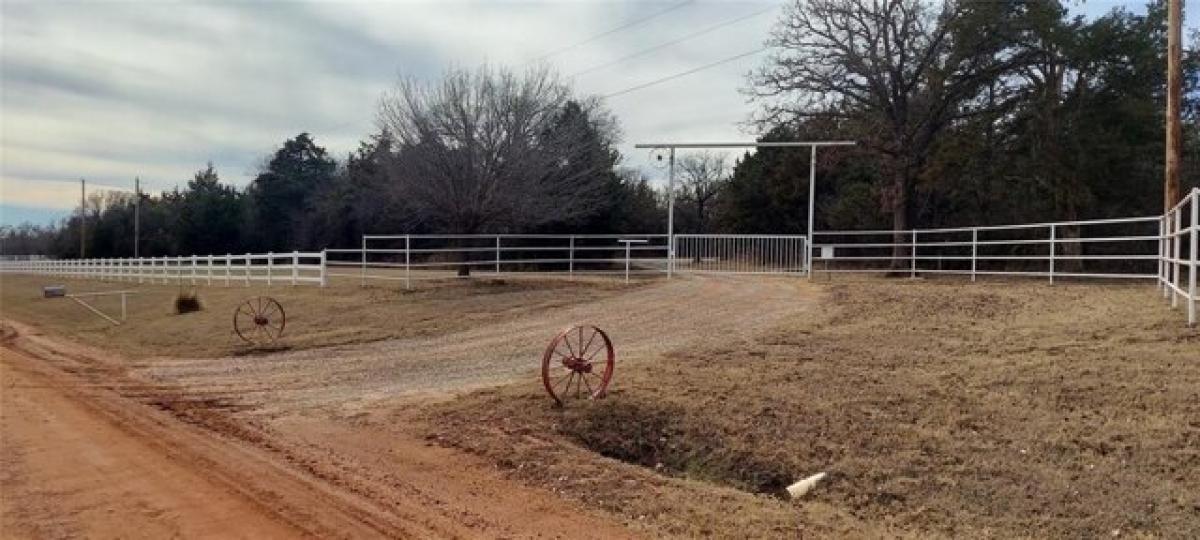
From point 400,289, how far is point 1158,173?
78.7 ft

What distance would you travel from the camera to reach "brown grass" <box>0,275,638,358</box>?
16.3m

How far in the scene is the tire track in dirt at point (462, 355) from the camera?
10.3 m

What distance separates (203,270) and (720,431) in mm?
32556

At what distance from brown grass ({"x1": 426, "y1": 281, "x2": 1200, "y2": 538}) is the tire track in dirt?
1.51 meters

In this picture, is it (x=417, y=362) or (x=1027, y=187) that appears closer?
(x=417, y=362)

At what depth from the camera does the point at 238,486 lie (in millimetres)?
6270

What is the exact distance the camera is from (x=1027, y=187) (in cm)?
2836

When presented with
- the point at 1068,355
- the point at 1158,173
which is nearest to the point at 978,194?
the point at 1158,173

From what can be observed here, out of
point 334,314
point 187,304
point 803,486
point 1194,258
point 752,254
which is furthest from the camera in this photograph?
point 752,254

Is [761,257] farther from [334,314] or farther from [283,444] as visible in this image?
[283,444]

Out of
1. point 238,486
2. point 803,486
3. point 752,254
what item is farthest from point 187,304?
point 803,486

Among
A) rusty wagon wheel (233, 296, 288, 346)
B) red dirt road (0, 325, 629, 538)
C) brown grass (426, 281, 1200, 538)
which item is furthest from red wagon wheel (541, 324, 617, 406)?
rusty wagon wheel (233, 296, 288, 346)

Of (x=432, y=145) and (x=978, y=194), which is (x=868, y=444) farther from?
(x=978, y=194)

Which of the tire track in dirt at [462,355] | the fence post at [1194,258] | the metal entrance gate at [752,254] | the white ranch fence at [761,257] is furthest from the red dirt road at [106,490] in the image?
the metal entrance gate at [752,254]
